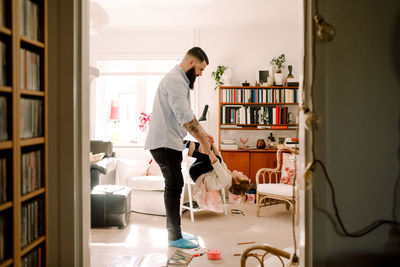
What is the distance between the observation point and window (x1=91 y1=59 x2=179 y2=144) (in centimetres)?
531

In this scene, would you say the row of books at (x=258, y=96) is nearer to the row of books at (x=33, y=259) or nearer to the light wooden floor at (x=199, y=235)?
the light wooden floor at (x=199, y=235)

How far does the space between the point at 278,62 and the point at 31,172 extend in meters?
4.17

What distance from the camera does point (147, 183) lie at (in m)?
3.75

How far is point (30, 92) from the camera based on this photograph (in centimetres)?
135

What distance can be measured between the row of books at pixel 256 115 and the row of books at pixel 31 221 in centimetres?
359

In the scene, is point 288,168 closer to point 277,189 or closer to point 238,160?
point 277,189

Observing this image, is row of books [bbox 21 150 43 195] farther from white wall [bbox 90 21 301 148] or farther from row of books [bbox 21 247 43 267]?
white wall [bbox 90 21 301 148]

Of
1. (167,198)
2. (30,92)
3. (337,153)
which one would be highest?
(30,92)

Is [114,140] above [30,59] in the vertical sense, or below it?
below

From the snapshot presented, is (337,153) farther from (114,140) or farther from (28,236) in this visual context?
(114,140)

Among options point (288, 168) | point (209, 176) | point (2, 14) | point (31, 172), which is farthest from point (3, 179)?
point (288, 168)

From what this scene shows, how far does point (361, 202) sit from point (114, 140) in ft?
15.1

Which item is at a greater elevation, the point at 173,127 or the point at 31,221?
the point at 173,127

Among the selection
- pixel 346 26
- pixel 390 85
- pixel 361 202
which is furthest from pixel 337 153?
pixel 346 26
